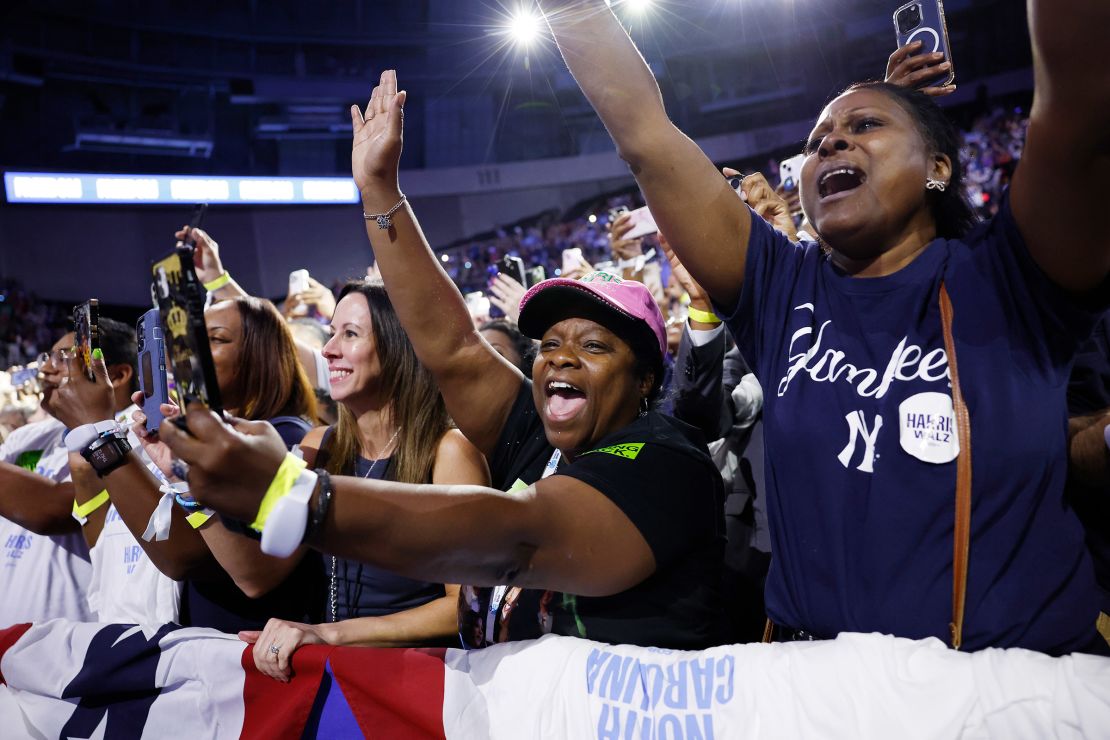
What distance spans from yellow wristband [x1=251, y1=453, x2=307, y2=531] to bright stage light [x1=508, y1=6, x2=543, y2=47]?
13.0m

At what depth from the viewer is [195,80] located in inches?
746

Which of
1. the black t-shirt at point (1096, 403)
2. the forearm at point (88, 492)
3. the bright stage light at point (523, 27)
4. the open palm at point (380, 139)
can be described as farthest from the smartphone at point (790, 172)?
the bright stage light at point (523, 27)

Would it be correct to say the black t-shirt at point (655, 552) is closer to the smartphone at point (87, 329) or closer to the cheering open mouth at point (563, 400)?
the cheering open mouth at point (563, 400)

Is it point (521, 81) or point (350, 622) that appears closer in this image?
point (350, 622)

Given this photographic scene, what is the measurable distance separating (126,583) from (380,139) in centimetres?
166

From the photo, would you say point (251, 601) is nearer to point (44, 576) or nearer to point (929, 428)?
point (44, 576)

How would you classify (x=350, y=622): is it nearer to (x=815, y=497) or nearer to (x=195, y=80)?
(x=815, y=497)

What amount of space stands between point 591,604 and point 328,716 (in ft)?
2.34

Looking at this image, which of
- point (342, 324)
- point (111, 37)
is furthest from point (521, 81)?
point (342, 324)

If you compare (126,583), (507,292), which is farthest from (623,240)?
(126,583)

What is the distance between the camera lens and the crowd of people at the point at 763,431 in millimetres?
1081

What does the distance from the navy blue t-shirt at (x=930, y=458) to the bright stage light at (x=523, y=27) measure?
12.6 metres

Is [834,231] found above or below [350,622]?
above

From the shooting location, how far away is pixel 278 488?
971 mm
